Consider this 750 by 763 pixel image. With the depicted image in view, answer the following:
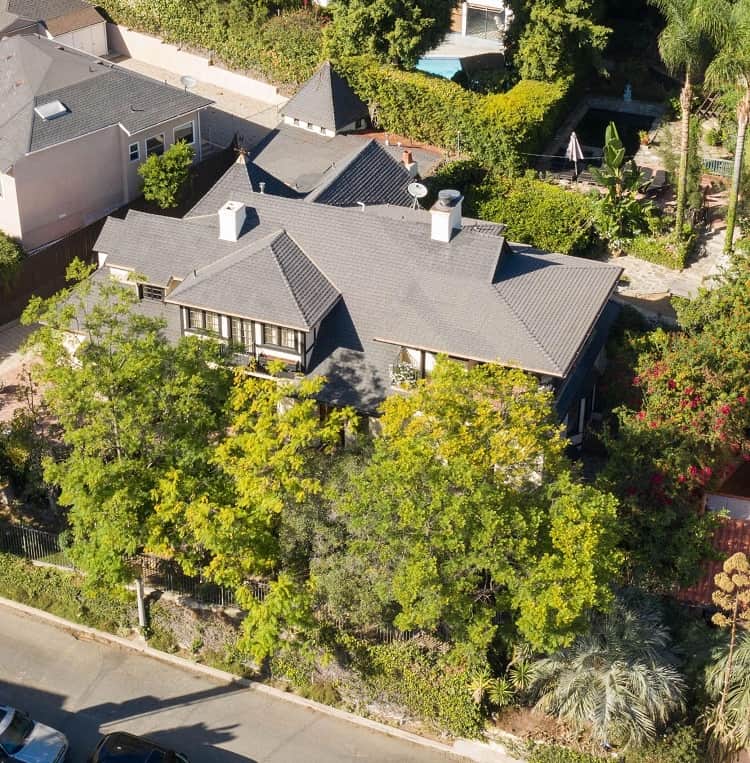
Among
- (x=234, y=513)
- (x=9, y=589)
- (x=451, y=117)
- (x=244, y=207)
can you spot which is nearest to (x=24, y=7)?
(x=451, y=117)

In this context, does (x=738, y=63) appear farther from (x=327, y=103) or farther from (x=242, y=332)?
(x=242, y=332)

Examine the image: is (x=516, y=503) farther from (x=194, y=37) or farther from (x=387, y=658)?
(x=194, y=37)

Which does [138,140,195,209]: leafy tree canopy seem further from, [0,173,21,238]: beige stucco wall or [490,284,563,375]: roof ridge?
[490,284,563,375]: roof ridge

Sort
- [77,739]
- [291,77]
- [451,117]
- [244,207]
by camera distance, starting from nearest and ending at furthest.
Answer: [77,739], [244,207], [451,117], [291,77]

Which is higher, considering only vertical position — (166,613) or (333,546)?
(333,546)

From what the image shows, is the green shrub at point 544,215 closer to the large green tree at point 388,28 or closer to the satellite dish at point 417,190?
the satellite dish at point 417,190

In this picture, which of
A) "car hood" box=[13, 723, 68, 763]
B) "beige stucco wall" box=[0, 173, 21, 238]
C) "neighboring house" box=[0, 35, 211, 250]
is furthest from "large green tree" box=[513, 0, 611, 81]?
"car hood" box=[13, 723, 68, 763]
